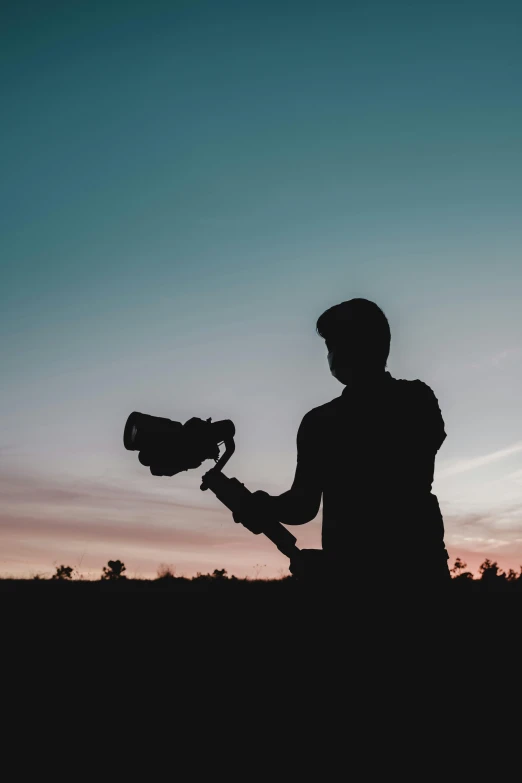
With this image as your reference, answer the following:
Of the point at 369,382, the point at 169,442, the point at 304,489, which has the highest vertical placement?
the point at 369,382

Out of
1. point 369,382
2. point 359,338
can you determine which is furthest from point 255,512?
point 359,338

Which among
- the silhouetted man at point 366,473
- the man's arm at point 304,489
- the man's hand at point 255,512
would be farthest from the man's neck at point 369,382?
the man's hand at point 255,512

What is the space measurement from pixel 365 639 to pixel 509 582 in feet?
30.9

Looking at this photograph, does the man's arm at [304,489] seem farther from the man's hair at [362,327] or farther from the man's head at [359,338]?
the man's hair at [362,327]

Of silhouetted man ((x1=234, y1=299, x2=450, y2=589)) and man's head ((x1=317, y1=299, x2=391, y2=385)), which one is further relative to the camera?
man's head ((x1=317, y1=299, x2=391, y2=385))

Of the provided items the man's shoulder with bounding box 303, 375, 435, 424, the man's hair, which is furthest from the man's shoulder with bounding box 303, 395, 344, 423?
the man's hair

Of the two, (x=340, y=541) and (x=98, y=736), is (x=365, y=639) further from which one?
(x=98, y=736)

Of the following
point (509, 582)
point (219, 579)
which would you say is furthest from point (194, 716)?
point (509, 582)

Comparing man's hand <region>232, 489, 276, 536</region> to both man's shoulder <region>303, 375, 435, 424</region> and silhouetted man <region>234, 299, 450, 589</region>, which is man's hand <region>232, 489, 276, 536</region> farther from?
man's shoulder <region>303, 375, 435, 424</region>

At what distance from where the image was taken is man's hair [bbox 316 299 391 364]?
9.12 ft

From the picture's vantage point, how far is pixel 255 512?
9.16 feet

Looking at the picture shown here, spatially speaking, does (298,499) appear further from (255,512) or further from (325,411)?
(325,411)

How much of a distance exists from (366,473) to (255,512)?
1.99 feet

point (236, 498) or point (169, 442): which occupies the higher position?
point (169, 442)
